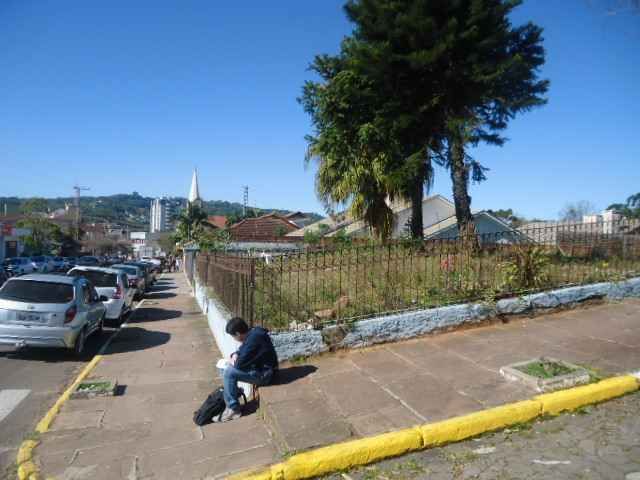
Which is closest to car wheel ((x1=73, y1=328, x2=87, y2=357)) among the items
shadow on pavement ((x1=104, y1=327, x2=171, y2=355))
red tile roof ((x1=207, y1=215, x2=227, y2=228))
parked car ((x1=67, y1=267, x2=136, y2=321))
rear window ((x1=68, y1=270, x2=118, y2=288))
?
shadow on pavement ((x1=104, y1=327, x2=171, y2=355))

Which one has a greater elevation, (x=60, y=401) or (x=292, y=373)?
(x=292, y=373)

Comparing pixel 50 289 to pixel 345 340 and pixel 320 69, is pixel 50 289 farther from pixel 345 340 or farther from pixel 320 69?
pixel 320 69

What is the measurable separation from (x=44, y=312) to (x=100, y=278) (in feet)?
16.2

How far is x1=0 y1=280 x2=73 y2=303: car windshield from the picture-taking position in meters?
7.80

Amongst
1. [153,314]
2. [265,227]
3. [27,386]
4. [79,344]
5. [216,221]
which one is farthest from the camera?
[216,221]

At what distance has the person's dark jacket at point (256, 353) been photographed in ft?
17.6

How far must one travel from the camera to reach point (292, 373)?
6.00 meters

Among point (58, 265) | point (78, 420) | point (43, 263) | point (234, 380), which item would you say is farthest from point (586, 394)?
point (58, 265)

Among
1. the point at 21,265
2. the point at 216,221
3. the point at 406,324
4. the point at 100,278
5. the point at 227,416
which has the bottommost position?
the point at 227,416

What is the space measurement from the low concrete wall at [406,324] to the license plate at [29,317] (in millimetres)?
3001

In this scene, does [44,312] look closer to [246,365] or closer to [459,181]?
[246,365]

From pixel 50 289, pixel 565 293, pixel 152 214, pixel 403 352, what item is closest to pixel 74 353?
pixel 50 289

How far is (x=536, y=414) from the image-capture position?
453cm

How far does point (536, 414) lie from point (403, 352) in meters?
2.19
